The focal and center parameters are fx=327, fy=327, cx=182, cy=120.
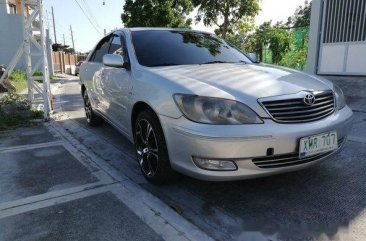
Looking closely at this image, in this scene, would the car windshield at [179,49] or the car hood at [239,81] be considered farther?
the car windshield at [179,49]

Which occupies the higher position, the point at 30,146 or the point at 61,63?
the point at 30,146

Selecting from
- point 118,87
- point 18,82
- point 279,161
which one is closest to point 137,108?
point 118,87

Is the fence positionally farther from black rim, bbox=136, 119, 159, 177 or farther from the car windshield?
black rim, bbox=136, 119, 159, 177

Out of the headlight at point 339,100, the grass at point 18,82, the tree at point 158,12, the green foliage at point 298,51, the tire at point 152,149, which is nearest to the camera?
the tire at point 152,149

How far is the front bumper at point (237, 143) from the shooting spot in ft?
7.76

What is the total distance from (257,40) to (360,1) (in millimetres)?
8703

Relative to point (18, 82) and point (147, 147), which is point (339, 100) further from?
point (18, 82)

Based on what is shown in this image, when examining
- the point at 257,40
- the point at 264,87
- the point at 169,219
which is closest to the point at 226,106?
the point at 264,87

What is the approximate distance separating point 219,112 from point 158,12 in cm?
1781

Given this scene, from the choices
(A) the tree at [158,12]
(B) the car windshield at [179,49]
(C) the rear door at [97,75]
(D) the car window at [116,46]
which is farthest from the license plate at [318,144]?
(A) the tree at [158,12]

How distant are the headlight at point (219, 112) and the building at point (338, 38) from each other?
769 cm

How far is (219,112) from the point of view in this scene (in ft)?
8.02

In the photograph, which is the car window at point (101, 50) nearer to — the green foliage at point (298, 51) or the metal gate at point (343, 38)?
the metal gate at point (343, 38)

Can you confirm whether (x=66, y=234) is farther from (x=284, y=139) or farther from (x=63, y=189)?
(x=284, y=139)
